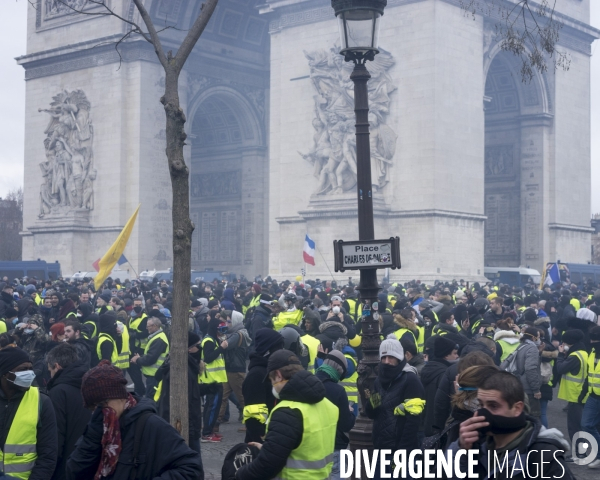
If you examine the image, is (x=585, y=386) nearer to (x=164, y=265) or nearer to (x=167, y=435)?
(x=167, y=435)

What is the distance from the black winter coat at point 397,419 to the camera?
23.7ft

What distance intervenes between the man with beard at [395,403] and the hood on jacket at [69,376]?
2.26m

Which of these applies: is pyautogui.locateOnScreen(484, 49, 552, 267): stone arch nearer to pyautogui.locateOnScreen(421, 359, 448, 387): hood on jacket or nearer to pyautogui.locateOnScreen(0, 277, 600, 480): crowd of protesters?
pyautogui.locateOnScreen(0, 277, 600, 480): crowd of protesters

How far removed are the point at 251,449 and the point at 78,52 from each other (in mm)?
35160

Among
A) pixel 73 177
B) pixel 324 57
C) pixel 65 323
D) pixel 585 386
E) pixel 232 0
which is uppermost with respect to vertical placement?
pixel 232 0

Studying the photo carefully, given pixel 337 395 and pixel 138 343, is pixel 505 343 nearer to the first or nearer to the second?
pixel 337 395

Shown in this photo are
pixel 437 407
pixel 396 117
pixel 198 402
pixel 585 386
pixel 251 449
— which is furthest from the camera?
Result: pixel 396 117

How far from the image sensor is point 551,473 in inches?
147

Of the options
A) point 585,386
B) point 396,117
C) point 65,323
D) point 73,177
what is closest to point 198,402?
point 65,323

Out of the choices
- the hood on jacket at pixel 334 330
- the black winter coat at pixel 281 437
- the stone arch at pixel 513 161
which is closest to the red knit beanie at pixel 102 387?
the black winter coat at pixel 281 437

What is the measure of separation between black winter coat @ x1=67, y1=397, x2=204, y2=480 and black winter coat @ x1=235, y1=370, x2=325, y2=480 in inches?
21.7

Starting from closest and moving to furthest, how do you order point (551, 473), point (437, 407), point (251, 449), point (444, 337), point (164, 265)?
point (551, 473) → point (251, 449) → point (437, 407) → point (444, 337) → point (164, 265)

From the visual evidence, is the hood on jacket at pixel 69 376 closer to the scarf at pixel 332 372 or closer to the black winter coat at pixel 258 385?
the black winter coat at pixel 258 385

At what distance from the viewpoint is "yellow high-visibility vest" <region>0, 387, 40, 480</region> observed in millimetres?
5691
